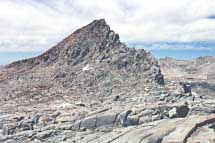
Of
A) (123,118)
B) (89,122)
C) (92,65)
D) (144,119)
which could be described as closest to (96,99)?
(92,65)

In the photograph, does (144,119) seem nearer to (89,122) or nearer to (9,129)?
(89,122)

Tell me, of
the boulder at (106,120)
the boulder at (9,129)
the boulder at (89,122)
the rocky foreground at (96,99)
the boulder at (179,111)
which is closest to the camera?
the rocky foreground at (96,99)

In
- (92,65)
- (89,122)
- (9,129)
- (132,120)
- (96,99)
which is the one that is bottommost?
(9,129)

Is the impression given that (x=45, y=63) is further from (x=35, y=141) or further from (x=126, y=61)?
(x=35, y=141)

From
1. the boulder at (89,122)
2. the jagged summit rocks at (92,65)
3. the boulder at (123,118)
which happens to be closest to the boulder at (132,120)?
the boulder at (123,118)

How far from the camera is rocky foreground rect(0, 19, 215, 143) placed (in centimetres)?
9788

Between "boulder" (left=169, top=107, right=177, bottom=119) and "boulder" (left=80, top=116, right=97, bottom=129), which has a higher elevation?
"boulder" (left=169, top=107, right=177, bottom=119)

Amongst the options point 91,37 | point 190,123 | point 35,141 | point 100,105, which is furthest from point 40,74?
point 190,123

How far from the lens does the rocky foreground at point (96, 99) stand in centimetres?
9788

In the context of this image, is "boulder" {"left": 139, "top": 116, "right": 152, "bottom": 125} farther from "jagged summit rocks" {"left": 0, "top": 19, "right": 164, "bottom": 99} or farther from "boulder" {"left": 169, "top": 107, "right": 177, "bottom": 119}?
"jagged summit rocks" {"left": 0, "top": 19, "right": 164, "bottom": 99}

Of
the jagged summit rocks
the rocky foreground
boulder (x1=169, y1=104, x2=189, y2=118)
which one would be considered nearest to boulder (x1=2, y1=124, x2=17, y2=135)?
the rocky foreground

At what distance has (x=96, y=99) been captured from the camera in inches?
5664

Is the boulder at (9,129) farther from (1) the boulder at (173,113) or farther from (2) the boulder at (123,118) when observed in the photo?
(1) the boulder at (173,113)

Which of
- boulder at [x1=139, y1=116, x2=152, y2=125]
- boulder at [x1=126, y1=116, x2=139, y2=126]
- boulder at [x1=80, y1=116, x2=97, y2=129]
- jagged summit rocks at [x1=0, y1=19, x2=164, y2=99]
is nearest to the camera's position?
boulder at [x1=139, y1=116, x2=152, y2=125]
